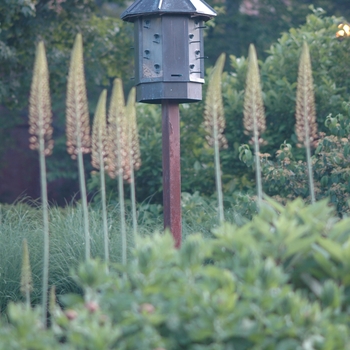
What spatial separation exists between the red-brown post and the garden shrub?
2.50 metres

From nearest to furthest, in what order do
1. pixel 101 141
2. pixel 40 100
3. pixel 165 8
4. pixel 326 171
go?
1. pixel 40 100
2. pixel 101 141
3. pixel 165 8
4. pixel 326 171

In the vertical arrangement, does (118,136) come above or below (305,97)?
below

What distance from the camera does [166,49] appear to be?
215 inches

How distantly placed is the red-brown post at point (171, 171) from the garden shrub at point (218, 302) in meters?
2.50

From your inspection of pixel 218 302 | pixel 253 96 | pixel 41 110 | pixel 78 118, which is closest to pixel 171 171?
pixel 253 96

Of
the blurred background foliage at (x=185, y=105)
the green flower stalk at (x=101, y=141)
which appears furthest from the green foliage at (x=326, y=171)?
the green flower stalk at (x=101, y=141)

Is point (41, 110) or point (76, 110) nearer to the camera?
point (41, 110)

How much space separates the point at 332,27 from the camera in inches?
341

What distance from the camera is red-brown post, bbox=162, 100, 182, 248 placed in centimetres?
539

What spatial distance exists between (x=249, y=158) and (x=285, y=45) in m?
3.20

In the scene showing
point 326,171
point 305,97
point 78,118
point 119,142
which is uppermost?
point 305,97

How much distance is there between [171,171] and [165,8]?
53.0 inches

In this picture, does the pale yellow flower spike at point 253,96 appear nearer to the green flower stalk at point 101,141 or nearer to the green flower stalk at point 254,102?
the green flower stalk at point 254,102

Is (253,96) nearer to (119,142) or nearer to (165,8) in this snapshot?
(119,142)
